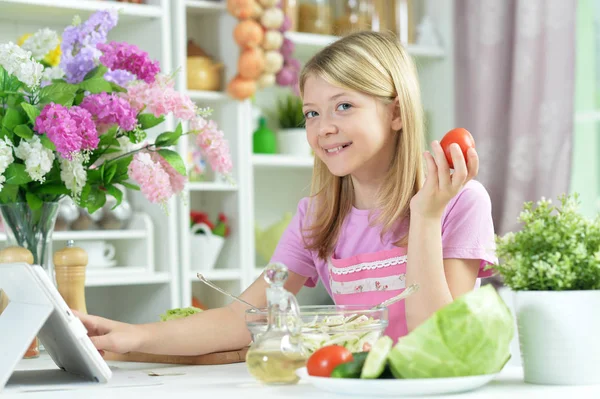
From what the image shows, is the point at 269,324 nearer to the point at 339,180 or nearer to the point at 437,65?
the point at 339,180

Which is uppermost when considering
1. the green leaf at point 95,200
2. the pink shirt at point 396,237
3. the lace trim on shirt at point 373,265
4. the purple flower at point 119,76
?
the purple flower at point 119,76

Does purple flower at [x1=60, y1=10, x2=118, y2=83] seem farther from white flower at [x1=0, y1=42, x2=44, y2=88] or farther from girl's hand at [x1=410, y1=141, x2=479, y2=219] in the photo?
girl's hand at [x1=410, y1=141, x2=479, y2=219]

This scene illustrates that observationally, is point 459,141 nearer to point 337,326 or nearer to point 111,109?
point 337,326

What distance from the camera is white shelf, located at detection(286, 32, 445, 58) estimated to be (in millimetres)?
3352

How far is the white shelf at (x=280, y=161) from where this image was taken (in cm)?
326

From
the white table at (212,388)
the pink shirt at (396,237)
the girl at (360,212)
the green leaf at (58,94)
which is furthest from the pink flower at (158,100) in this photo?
the white table at (212,388)

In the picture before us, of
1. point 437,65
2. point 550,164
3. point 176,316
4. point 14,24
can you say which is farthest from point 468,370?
point 437,65

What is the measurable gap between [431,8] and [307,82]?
7.64 feet

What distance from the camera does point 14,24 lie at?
10.1 feet

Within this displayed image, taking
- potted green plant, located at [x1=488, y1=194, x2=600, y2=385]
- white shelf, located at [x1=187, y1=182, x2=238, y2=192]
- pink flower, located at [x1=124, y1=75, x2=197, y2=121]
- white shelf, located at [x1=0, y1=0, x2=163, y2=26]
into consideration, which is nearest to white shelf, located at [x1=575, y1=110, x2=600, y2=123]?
white shelf, located at [x1=187, y1=182, x2=238, y2=192]

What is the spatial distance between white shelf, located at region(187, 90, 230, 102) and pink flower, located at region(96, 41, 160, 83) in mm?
1493

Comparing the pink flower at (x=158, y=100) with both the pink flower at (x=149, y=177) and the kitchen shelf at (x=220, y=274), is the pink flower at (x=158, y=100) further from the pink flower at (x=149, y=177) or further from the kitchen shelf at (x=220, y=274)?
the kitchen shelf at (x=220, y=274)

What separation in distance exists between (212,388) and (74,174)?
0.59 meters

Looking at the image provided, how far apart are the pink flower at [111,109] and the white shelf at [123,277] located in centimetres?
133
